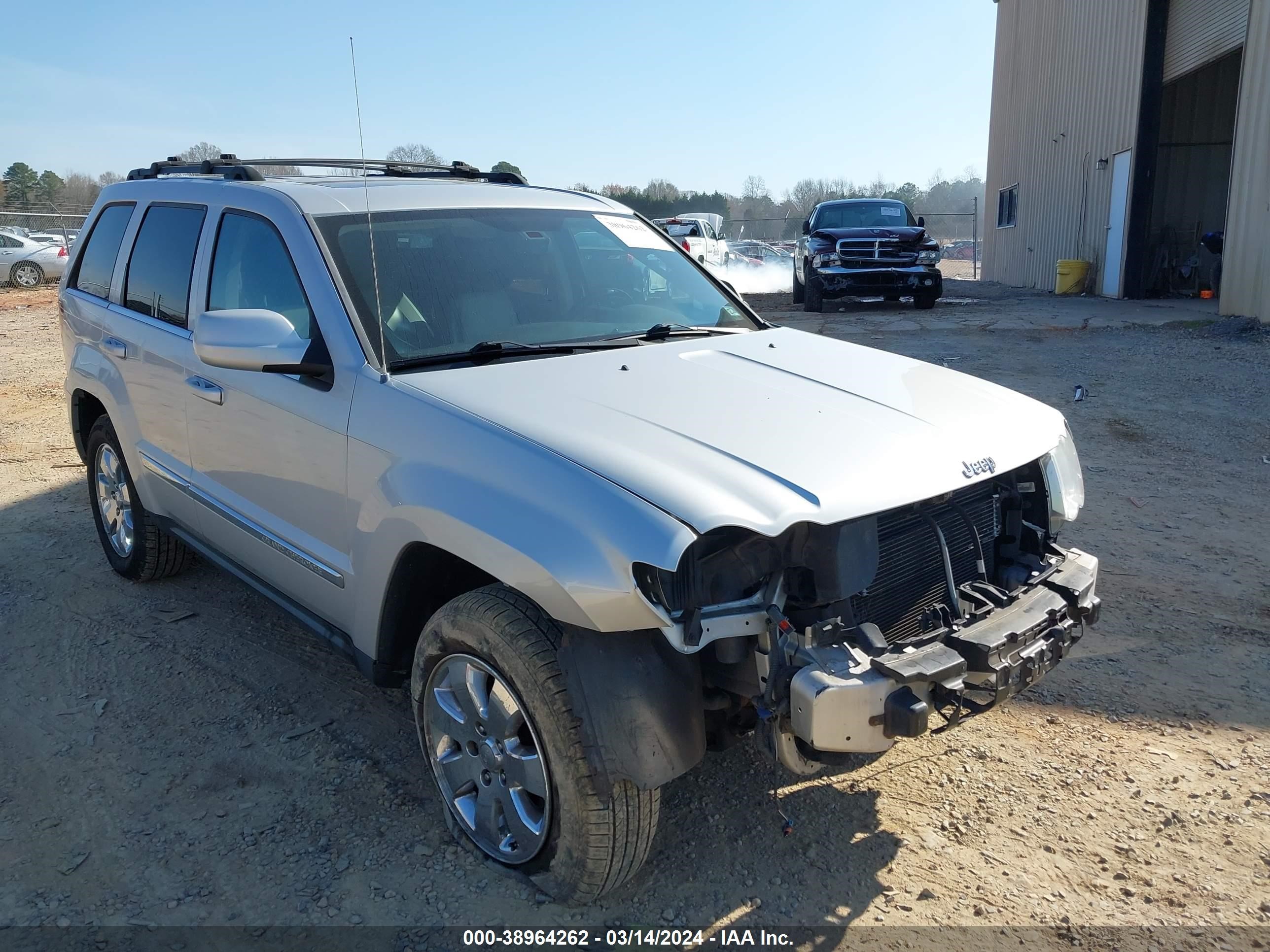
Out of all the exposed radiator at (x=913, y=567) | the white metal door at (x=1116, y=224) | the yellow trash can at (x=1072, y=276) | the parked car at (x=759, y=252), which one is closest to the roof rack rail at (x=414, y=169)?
the exposed radiator at (x=913, y=567)

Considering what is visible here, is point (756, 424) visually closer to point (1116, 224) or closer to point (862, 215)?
point (862, 215)

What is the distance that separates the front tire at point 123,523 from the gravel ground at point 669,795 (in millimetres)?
138

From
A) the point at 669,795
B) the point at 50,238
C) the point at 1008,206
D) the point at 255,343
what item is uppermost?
the point at 1008,206

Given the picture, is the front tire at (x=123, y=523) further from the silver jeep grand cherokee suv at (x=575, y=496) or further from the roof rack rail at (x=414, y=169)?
the roof rack rail at (x=414, y=169)

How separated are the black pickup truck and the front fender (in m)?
13.8

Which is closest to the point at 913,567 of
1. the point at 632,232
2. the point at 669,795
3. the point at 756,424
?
the point at 756,424

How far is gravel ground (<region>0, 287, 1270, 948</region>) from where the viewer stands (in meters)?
2.65

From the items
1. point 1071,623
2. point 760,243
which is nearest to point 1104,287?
point 760,243

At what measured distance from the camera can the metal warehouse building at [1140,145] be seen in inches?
519

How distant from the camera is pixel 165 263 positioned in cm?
416

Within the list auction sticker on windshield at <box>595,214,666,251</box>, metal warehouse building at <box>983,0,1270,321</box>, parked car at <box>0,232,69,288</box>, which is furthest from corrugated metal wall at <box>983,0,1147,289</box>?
parked car at <box>0,232,69,288</box>

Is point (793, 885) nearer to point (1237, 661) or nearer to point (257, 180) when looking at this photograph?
point (1237, 661)

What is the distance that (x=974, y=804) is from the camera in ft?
10.1

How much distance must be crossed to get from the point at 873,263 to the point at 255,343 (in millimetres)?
14010
